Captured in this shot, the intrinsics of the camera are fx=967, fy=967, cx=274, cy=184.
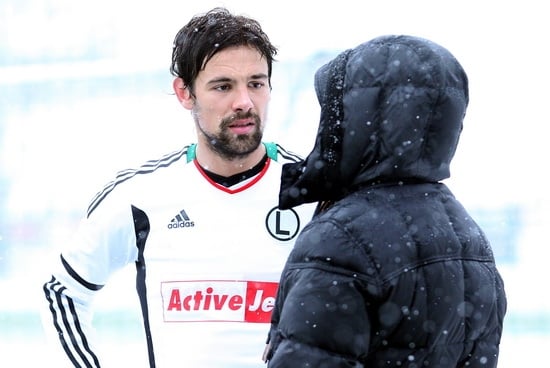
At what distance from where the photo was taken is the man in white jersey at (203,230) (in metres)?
2.44

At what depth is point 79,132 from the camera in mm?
6613

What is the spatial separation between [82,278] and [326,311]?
1191 mm

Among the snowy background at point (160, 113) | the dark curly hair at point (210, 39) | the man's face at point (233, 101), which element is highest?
the dark curly hair at point (210, 39)

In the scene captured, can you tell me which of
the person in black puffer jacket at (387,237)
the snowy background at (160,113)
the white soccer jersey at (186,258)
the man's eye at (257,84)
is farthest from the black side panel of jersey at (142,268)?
the snowy background at (160,113)

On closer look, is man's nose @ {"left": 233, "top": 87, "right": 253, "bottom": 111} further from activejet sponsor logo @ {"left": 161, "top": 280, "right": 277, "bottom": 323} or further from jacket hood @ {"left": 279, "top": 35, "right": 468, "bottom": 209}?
jacket hood @ {"left": 279, "top": 35, "right": 468, "bottom": 209}

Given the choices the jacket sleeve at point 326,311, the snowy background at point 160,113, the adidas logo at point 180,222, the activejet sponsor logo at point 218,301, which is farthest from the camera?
the snowy background at point 160,113

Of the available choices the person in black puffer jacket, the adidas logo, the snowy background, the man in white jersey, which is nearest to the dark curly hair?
the man in white jersey

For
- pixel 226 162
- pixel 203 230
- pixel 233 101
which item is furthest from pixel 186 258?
pixel 233 101

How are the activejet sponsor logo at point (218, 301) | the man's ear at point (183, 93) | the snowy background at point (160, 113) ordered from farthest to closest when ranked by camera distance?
the snowy background at point (160, 113), the man's ear at point (183, 93), the activejet sponsor logo at point (218, 301)

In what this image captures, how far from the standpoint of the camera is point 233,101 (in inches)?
97.9

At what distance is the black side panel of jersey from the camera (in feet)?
8.21

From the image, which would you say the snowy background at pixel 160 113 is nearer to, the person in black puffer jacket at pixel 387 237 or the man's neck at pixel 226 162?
the man's neck at pixel 226 162

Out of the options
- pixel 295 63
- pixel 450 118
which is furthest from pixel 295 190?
pixel 295 63

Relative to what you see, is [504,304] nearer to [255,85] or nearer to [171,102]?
[255,85]
